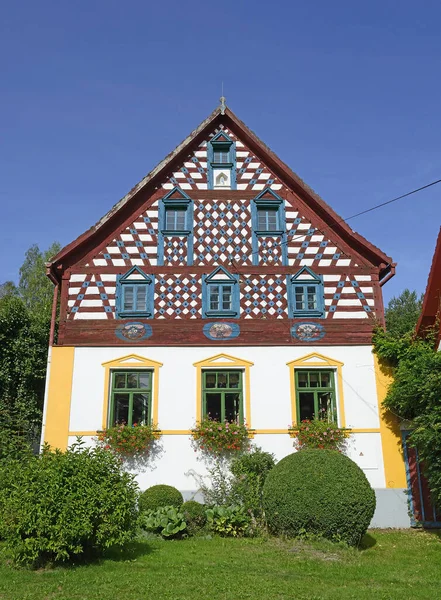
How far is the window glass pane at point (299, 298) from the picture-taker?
54.1ft

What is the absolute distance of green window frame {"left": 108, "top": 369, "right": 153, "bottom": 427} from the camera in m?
15.4

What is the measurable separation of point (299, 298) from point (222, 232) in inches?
120

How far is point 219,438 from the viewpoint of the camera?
1495 centimetres

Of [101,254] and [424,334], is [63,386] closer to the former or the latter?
[101,254]

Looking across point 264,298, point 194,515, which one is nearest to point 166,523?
point 194,515

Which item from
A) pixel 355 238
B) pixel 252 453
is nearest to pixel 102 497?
pixel 252 453

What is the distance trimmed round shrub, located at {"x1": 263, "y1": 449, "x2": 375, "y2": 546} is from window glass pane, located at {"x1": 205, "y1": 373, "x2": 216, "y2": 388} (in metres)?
4.12

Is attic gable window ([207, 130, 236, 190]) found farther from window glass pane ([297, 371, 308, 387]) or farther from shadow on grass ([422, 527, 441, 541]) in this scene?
shadow on grass ([422, 527, 441, 541])

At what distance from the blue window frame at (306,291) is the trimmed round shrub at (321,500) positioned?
5278 millimetres

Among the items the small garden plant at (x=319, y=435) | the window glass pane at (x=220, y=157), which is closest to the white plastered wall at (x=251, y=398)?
the small garden plant at (x=319, y=435)

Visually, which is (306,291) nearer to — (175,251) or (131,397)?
(175,251)

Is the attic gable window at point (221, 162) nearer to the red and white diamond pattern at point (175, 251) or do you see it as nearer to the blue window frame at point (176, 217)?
the blue window frame at point (176, 217)

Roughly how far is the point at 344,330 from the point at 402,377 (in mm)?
2364

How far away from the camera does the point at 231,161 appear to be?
58.5 ft
